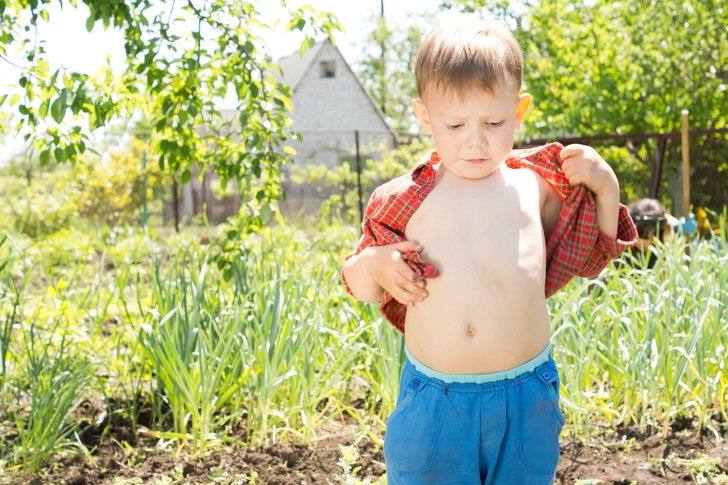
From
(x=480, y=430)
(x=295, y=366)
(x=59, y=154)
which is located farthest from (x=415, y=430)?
(x=59, y=154)

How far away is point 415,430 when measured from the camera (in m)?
1.51

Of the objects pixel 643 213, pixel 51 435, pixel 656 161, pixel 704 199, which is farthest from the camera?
pixel 704 199

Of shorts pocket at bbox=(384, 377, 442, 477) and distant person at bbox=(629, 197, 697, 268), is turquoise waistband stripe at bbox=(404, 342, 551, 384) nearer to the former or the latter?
shorts pocket at bbox=(384, 377, 442, 477)

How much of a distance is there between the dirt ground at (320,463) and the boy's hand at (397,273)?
98cm

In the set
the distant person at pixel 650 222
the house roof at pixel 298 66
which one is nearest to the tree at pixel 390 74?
the house roof at pixel 298 66

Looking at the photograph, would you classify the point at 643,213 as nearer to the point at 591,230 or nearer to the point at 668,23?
the point at 591,230

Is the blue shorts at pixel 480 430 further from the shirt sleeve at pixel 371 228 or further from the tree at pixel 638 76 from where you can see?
the tree at pixel 638 76

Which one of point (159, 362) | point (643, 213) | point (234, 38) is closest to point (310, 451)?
point (159, 362)

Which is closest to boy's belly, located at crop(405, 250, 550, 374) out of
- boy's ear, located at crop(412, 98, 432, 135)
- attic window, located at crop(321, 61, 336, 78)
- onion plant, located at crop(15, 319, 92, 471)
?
boy's ear, located at crop(412, 98, 432, 135)

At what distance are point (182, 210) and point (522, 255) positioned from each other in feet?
66.3

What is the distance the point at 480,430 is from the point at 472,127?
0.59 m

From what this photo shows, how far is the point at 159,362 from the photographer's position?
2693 mm

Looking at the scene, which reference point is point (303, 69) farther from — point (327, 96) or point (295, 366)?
point (295, 366)

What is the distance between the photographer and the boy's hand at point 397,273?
1518mm
